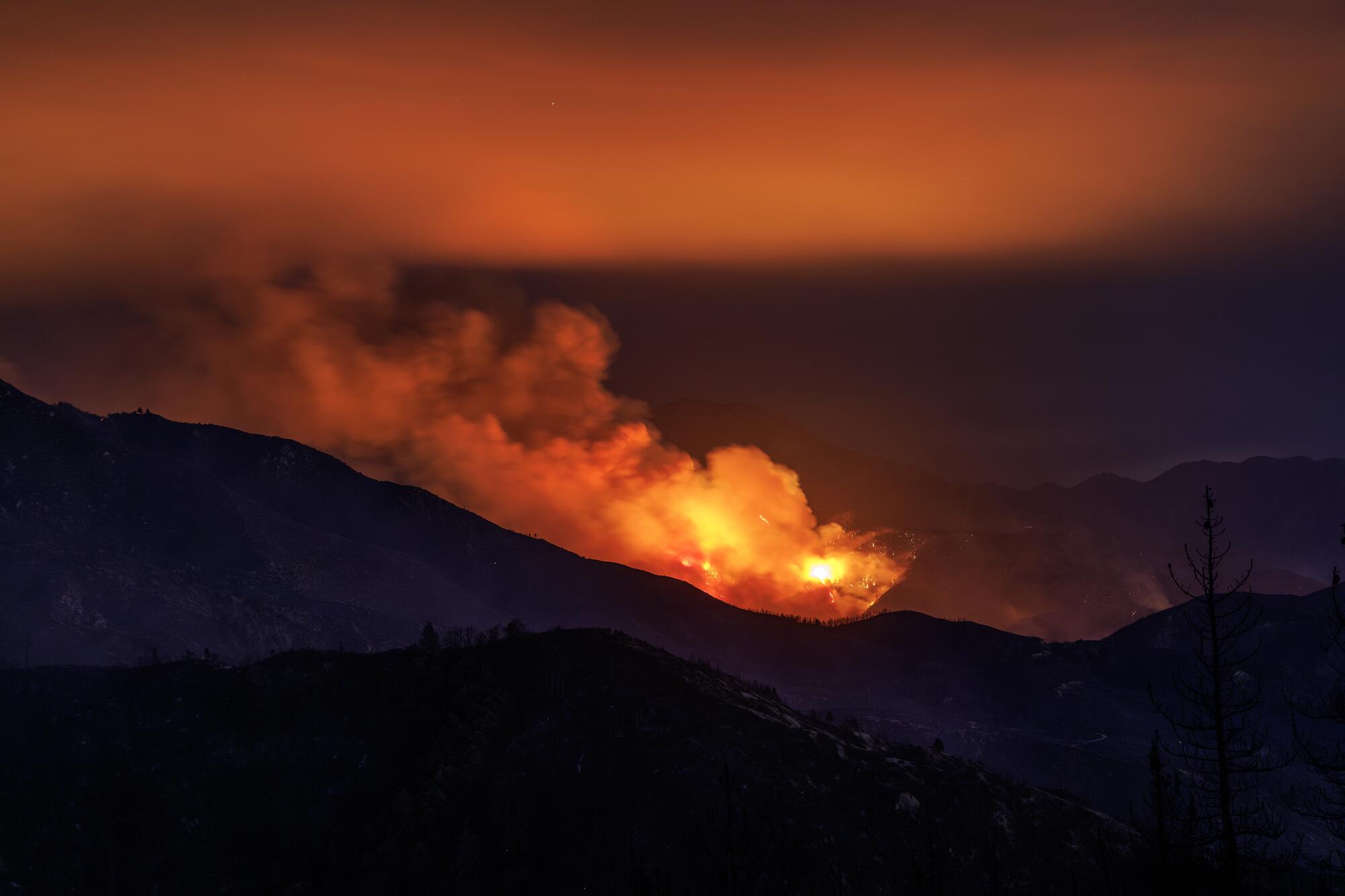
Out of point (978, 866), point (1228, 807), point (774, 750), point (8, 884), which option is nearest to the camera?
point (1228, 807)

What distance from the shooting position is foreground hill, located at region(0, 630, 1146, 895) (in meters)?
160

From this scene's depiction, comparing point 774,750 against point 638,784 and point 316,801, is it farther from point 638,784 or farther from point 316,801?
point 316,801

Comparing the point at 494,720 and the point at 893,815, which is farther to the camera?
the point at 494,720

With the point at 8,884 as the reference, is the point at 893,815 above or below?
above

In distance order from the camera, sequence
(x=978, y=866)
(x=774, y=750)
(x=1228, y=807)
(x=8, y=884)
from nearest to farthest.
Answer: (x=1228, y=807)
(x=8, y=884)
(x=978, y=866)
(x=774, y=750)

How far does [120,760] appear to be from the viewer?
584 feet

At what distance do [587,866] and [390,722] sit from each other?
4608 cm

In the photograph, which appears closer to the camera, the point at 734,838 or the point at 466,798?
the point at 734,838

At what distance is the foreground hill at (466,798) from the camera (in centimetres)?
15950

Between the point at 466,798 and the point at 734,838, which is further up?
the point at 466,798

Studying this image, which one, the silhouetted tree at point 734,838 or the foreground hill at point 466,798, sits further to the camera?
the foreground hill at point 466,798

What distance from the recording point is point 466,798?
564 feet

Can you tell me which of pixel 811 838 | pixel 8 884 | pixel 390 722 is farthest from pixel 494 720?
pixel 8 884

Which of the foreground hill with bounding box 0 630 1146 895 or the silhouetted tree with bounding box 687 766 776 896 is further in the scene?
the foreground hill with bounding box 0 630 1146 895
